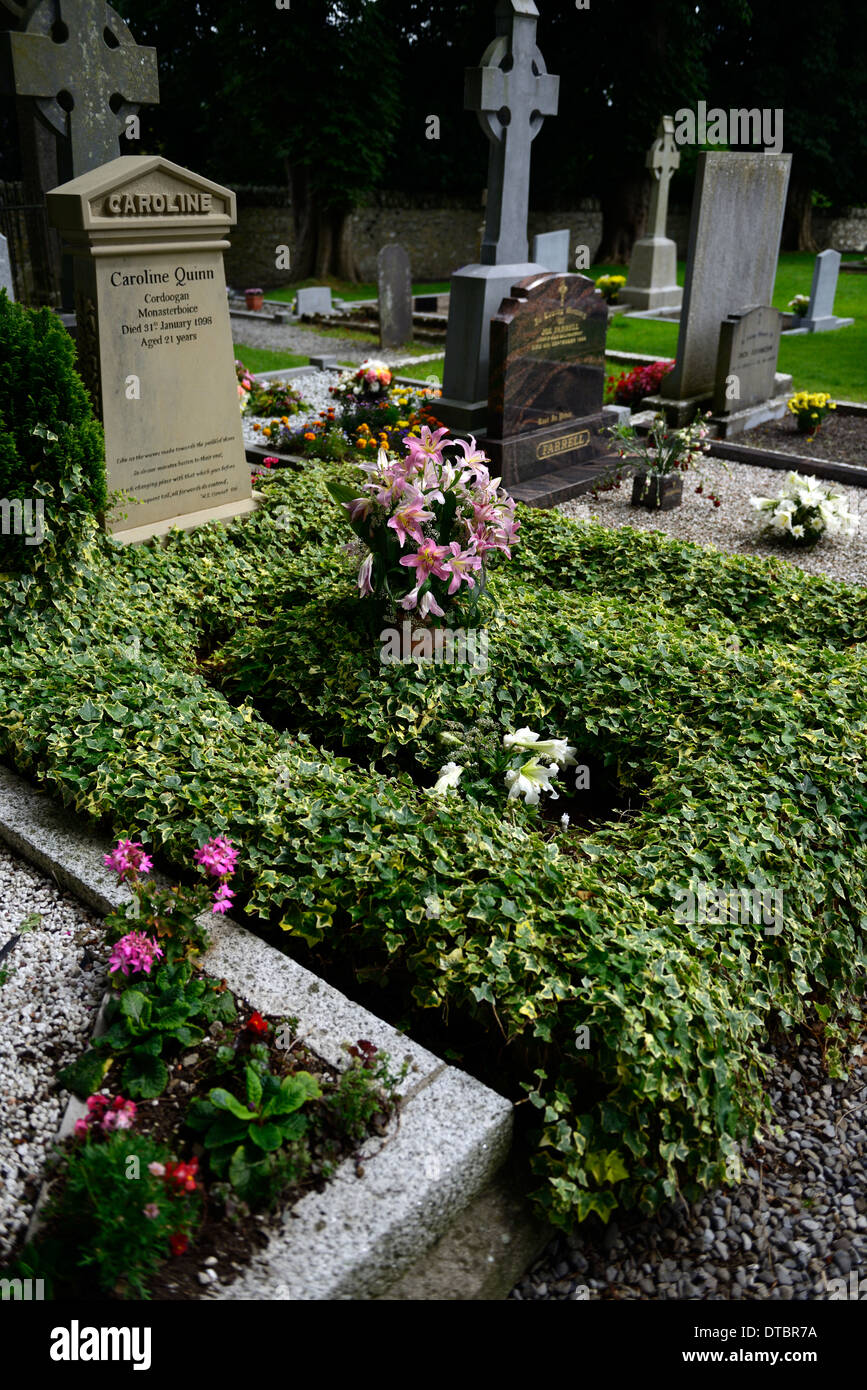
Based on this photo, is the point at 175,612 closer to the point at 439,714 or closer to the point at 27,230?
the point at 439,714

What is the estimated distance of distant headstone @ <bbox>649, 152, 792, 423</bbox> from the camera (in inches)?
372

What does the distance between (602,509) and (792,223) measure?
27.9 m

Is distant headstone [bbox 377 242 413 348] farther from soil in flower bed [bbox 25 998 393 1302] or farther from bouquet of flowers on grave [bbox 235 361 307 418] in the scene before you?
soil in flower bed [bbox 25 998 393 1302]

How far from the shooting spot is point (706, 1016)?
2.66 meters

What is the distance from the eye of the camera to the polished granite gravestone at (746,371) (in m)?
9.94

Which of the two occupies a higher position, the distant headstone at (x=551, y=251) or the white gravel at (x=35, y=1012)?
the distant headstone at (x=551, y=251)

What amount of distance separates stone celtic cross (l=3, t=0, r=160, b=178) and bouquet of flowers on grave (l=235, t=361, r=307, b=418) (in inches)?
85.2

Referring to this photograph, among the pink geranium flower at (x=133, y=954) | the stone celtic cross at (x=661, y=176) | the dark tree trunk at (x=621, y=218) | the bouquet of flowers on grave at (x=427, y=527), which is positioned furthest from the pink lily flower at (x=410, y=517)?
the dark tree trunk at (x=621, y=218)

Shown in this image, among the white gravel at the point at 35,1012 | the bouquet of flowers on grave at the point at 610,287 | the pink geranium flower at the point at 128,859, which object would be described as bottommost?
the white gravel at the point at 35,1012

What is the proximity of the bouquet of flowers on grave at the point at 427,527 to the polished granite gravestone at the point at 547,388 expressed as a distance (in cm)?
354

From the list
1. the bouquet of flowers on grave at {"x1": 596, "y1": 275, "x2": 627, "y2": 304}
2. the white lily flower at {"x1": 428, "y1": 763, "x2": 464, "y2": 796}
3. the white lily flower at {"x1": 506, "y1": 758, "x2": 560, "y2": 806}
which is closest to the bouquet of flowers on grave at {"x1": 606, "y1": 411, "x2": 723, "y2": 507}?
the white lily flower at {"x1": 506, "y1": 758, "x2": 560, "y2": 806}

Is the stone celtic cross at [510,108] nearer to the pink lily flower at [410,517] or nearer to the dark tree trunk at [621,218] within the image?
the pink lily flower at [410,517]

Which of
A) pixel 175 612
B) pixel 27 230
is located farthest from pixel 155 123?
pixel 175 612

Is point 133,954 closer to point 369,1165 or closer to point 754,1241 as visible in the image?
point 369,1165
